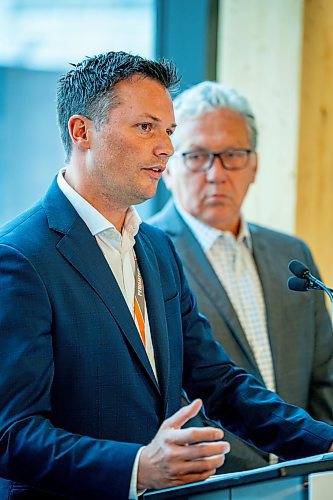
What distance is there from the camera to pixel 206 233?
10.7 ft

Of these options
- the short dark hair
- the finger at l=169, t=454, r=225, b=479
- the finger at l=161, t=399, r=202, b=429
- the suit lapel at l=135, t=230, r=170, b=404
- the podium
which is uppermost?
the short dark hair

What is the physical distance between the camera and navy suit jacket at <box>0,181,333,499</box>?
1.89 meters

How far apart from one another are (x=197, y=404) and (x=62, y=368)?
40 centimetres

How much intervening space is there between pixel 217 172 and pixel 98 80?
109 centimetres

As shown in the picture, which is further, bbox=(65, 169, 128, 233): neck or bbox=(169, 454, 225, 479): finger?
bbox=(65, 169, 128, 233): neck

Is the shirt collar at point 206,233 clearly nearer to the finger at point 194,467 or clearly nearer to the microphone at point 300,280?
the microphone at point 300,280

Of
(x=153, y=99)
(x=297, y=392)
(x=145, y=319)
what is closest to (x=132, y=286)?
(x=145, y=319)

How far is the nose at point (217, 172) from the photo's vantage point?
10.7 feet

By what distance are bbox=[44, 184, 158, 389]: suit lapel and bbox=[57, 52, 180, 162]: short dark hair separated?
21 centimetres

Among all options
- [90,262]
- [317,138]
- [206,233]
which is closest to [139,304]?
[90,262]

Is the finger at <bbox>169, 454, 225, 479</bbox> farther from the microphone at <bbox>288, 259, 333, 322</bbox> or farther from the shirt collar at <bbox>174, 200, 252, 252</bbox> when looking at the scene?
the shirt collar at <bbox>174, 200, 252, 252</bbox>

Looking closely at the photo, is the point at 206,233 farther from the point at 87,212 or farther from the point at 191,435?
the point at 191,435

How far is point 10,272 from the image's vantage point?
201 cm

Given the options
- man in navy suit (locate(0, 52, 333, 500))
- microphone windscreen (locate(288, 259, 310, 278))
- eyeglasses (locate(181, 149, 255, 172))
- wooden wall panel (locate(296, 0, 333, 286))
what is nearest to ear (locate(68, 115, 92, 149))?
man in navy suit (locate(0, 52, 333, 500))
